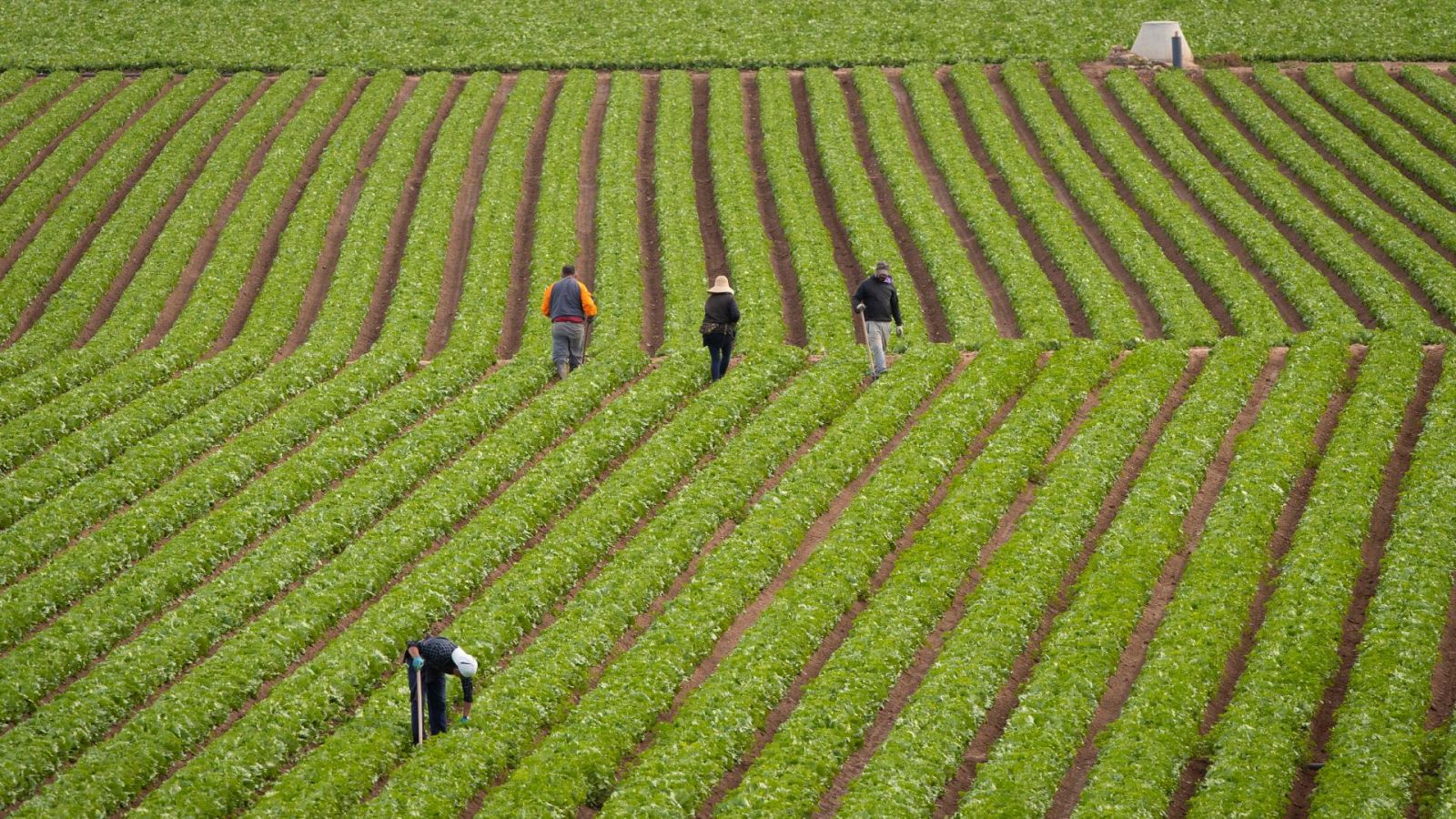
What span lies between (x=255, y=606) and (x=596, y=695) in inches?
256

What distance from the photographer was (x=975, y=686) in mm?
20953

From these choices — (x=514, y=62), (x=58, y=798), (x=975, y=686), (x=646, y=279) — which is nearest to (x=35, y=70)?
(x=514, y=62)

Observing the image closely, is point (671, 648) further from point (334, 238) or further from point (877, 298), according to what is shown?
point (334, 238)

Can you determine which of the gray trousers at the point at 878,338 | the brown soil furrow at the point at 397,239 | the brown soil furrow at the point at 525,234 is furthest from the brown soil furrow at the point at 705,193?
the brown soil furrow at the point at 397,239

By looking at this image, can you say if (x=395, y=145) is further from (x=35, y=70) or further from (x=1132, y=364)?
(x=1132, y=364)

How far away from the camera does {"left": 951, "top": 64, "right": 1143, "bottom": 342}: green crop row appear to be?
35.6 metres

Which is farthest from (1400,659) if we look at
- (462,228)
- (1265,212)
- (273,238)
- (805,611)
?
(273,238)

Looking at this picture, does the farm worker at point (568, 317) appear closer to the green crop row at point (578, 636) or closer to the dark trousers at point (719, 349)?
the dark trousers at point (719, 349)

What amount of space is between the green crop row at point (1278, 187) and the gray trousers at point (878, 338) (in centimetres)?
1223

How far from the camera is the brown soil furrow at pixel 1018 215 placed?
36812 millimetres

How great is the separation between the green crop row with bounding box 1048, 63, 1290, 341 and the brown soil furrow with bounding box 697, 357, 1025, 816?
8152 millimetres

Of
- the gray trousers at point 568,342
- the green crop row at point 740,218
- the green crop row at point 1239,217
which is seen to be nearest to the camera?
the gray trousers at point 568,342

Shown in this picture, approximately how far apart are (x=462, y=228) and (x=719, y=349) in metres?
14.7

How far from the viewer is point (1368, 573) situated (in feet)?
79.2
